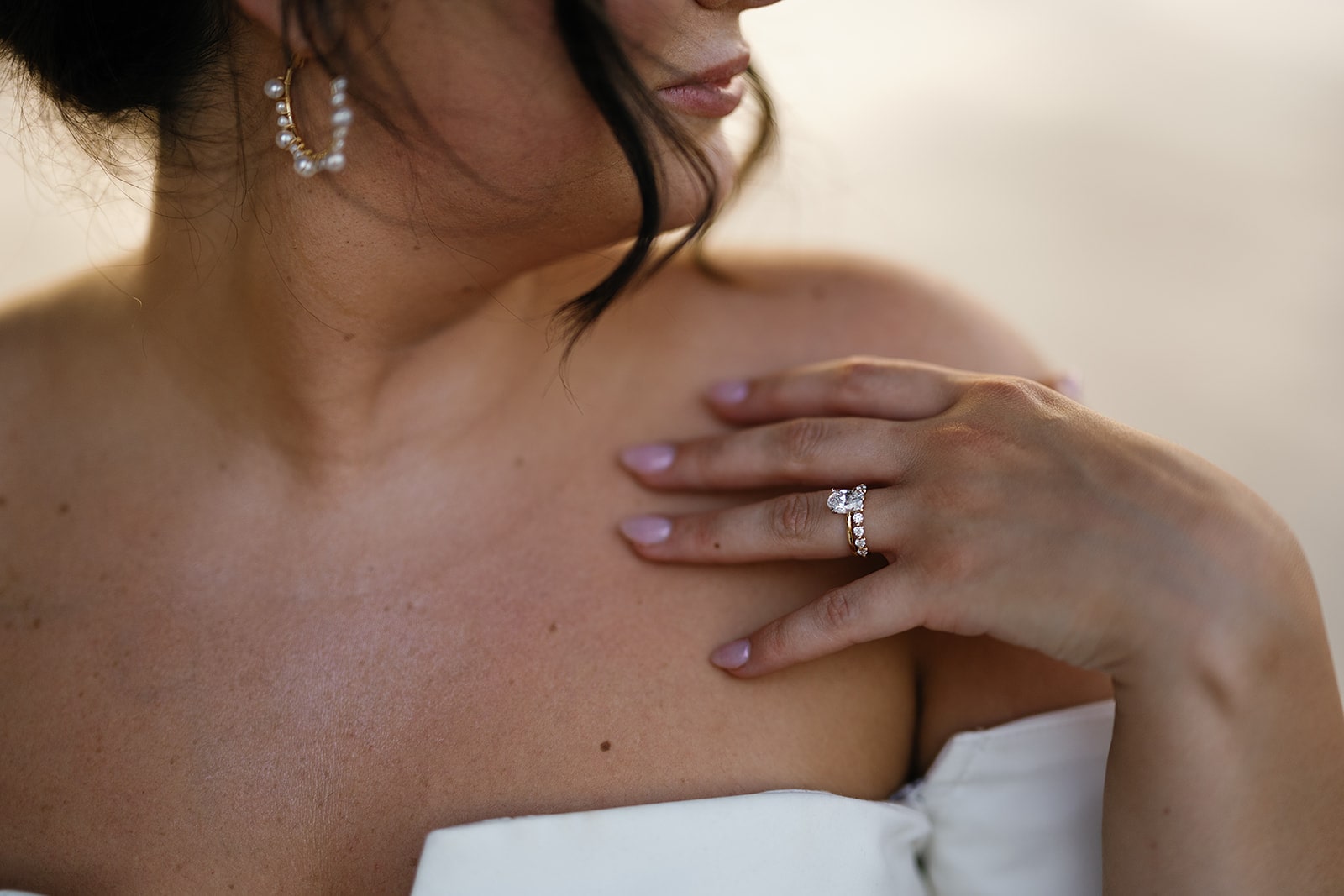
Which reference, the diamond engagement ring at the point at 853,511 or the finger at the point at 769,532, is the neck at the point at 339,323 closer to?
the finger at the point at 769,532

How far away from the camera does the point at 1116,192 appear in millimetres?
2930

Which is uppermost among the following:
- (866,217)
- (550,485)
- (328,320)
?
(328,320)

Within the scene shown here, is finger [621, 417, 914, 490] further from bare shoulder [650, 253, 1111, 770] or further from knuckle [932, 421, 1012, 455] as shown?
bare shoulder [650, 253, 1111, 770]

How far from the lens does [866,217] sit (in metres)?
3.05

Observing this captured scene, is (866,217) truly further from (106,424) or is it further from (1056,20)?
(106,424)

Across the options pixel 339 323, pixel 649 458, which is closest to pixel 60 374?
pixel 339 323

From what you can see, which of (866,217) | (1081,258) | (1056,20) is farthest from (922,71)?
(1081,258)

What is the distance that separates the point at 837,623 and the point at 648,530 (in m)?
0.25

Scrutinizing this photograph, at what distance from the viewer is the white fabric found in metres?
1.00

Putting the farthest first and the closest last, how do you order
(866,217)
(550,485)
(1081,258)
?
(866,217)
(1081,258)
(550,485)

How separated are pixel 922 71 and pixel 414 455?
272 cm

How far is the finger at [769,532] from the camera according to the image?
3.44 feet

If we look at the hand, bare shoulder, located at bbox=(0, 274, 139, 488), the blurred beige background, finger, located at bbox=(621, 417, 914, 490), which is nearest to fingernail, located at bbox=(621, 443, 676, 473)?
finger, located at bbox=(621, 417, 914, 490)

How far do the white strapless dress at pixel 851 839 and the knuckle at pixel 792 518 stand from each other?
25cm
